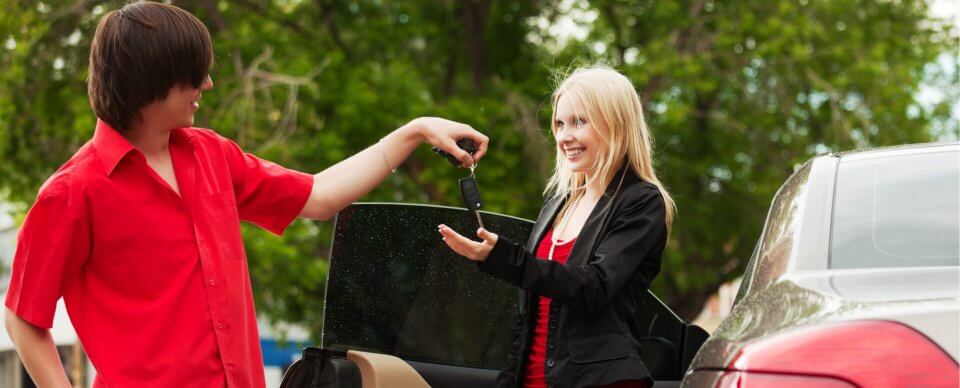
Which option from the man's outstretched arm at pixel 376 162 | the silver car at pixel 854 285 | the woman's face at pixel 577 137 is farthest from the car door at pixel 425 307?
the silver car at pixel 854 285

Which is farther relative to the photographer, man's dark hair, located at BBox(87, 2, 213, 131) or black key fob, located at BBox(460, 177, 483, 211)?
black key fob, located at BBox(460, 177, 483, 211)

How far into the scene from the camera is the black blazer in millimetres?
2730

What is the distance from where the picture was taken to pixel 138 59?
2.48 metres

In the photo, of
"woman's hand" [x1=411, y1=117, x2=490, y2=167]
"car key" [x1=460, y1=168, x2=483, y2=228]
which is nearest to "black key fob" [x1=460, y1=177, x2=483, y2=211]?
"car key" [x1=460, y1=168, x2=483, y2=228]

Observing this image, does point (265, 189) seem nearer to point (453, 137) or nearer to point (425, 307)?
point (453, 137)

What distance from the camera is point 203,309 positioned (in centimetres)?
254

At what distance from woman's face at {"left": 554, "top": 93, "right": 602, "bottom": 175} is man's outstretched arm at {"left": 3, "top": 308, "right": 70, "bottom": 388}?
4.41ft

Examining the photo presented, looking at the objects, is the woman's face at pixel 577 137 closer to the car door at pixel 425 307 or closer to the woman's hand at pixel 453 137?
the woman's hand at pixel 453 137

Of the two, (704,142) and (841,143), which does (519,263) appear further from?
(704,142)

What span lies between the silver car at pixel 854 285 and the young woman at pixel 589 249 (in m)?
0.32

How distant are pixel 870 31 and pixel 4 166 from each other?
476 inches

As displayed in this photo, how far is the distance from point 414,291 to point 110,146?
1.15 m

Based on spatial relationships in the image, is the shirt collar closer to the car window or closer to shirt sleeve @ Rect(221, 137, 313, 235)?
shirt sleeve @ Rect(221, 137, 313, 235)

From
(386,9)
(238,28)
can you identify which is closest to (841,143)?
(386,9)
